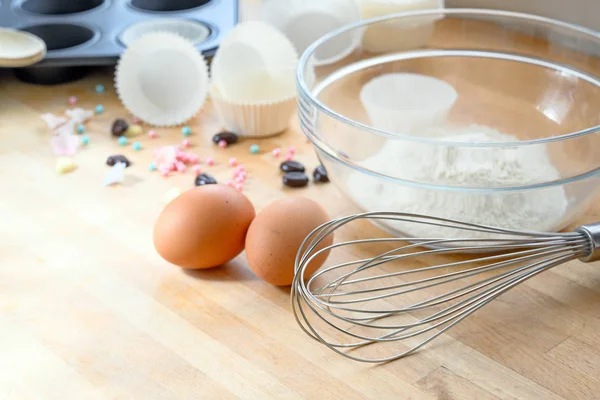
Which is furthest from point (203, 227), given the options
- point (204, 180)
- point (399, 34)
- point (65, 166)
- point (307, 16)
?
point (307, 16)

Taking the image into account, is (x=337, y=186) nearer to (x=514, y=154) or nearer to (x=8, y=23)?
(x=514, y=154)

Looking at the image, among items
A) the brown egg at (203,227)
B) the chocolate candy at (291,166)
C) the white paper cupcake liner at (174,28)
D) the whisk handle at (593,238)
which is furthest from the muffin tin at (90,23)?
the whisk handle at (593,238)

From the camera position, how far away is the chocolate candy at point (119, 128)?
1.10 meters

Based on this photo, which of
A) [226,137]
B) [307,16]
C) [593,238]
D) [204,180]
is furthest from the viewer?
[307,16]

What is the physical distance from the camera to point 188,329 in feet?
2.51

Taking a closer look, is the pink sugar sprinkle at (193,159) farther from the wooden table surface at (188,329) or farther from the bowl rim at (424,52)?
the bowl rim at (424,52)

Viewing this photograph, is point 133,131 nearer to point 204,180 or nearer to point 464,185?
point 204,180

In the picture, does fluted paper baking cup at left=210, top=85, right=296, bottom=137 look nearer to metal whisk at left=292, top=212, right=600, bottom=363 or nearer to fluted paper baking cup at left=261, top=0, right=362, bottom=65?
fluted paper baking cup at left=261, top=0, right=362, bottom=65

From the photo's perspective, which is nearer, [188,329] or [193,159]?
[188,329]

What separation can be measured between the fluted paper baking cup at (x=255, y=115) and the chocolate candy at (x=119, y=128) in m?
0.13

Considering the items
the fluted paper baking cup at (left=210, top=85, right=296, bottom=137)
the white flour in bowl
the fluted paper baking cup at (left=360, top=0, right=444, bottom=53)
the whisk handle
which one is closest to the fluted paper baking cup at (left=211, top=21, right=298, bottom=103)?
the fluted paper baking cup at (left=210, top=85, right=296, bottom=137)

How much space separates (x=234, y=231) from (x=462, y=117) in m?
0.38

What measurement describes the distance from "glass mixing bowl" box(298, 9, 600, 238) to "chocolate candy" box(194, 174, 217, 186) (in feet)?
0.51

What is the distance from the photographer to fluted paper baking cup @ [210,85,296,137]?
3.51 feet
